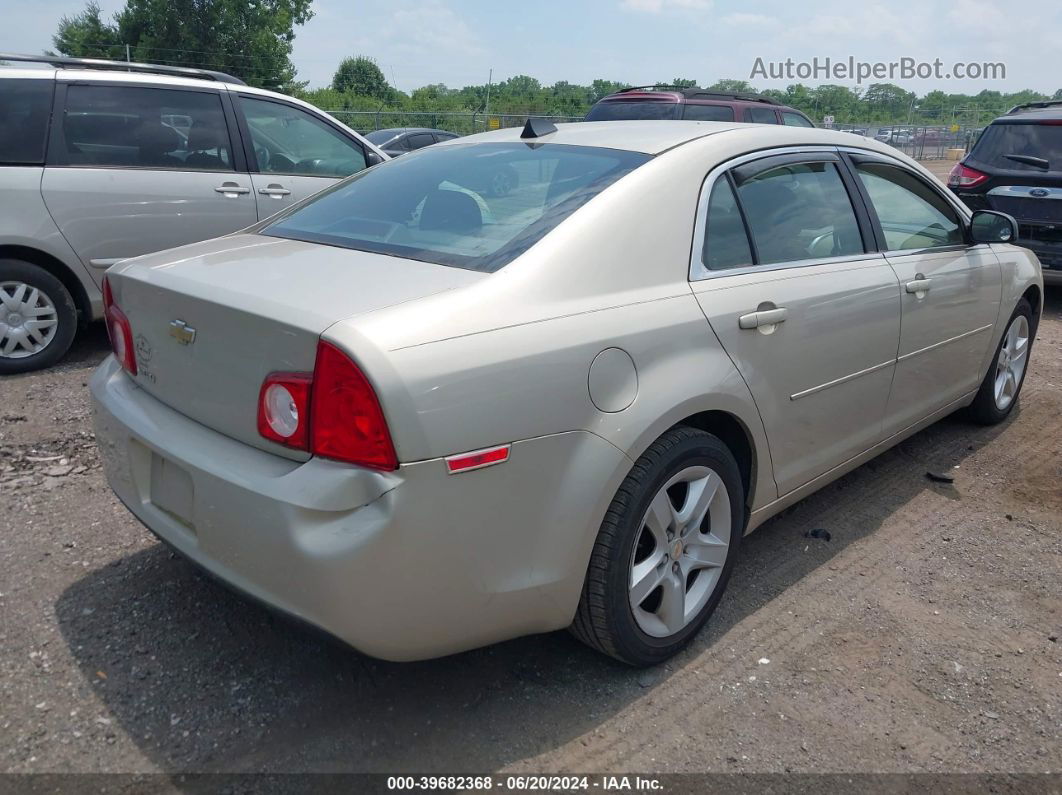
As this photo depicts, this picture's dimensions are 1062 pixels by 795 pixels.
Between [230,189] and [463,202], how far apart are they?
12.0ft

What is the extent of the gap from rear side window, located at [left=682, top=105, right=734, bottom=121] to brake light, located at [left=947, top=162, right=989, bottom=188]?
292cm

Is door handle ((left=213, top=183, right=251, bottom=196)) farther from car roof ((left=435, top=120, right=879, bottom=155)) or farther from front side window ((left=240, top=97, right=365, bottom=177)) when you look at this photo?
car roof ((left=435, top=120, right=879, bottom=155))

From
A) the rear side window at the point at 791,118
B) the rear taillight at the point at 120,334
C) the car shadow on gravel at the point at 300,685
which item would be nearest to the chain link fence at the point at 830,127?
the rear side window at the point at 791,118

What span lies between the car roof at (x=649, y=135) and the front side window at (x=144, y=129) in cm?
305

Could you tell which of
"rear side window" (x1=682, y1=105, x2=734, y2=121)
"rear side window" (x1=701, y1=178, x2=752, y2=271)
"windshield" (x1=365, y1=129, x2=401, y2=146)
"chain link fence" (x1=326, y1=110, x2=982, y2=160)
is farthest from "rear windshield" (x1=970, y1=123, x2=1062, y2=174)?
"chain link fence" (x1=326, y1=110, x2=982, y2=160)

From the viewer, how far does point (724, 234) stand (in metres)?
3.02

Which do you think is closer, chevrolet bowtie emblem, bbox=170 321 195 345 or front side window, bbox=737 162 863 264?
chevrolet bowtie emblem, bbox=170 321 195 345

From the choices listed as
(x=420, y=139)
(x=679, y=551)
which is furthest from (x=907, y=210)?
(x=420, y=139)

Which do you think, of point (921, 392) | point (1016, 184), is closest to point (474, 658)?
point (921, 392)

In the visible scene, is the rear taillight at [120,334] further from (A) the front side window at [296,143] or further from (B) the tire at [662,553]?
(A) the front side window at [296,143]

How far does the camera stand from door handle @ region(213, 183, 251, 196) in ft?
19.7

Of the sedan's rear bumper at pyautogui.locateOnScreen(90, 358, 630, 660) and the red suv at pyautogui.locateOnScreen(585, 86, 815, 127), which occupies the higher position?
the red suv at pyautogui.locateOnScreen(585, 86, 815, 127)

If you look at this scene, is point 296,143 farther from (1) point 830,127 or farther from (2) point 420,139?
(1) point 830,127

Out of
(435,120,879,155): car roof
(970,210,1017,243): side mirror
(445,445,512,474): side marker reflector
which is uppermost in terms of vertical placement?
(435,120,879,155): car roof
